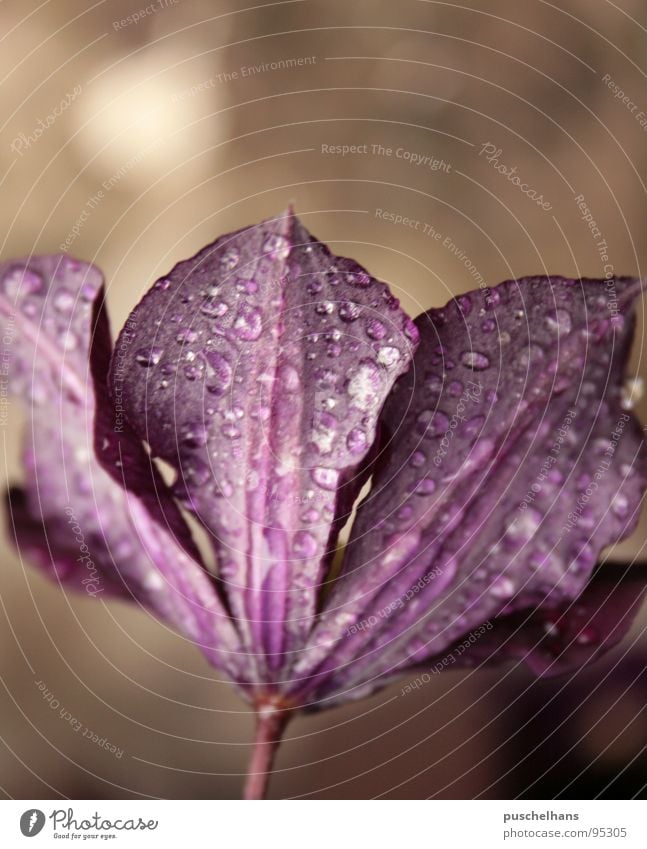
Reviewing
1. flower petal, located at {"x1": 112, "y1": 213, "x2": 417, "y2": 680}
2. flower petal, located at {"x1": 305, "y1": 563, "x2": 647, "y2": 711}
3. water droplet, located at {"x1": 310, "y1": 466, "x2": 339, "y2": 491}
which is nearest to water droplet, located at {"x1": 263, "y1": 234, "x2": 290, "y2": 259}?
flower petal, located at {"x1": 112, "y1": 213, "x2": 417, "y2": 680}

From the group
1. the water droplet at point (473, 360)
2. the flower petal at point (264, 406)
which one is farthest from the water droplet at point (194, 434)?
the water droplet at point (473, 360)

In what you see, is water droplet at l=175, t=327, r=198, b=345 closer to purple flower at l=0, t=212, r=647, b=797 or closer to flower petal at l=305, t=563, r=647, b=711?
purple flower at l=0, t=212, r=647, b=797

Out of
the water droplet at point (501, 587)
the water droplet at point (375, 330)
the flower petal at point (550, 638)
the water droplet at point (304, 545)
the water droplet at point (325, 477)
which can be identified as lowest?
the flower petal at point (550, 638)

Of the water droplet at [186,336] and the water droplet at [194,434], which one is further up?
the water droplet at [186,336]

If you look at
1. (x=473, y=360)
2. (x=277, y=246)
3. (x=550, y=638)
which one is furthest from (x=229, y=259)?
(x=550, y=638)

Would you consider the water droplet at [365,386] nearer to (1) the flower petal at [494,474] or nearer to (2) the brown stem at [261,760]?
(1) the flower petal at [494,474]
